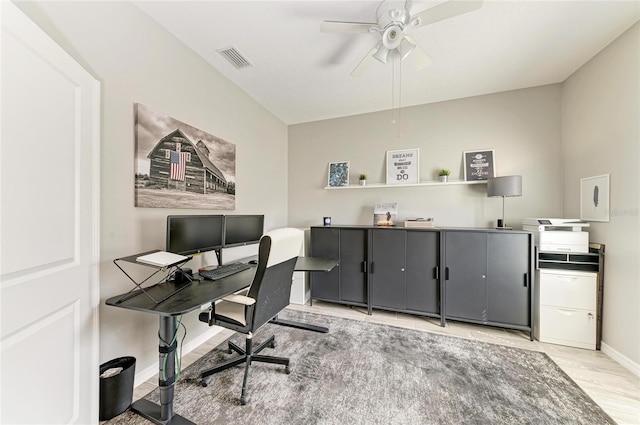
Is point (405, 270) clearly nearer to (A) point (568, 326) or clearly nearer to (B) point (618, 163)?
(A) point (568, 326)

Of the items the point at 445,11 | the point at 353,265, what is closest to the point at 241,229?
the point at 353,265

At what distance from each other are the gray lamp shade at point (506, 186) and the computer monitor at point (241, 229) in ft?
8.86

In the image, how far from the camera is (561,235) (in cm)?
234

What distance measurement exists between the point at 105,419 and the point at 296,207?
3.04 meters

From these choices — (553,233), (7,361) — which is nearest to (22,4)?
(7,361)

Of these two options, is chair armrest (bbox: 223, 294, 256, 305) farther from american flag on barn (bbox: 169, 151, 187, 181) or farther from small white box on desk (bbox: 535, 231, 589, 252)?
small white box on desk (bbox: 535, 231, 589, 252)

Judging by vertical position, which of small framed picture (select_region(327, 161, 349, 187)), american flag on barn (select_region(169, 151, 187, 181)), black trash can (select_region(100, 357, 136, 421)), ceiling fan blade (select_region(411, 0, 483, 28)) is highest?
ceiling fan blade (select_region(411, 0, 483, 28))

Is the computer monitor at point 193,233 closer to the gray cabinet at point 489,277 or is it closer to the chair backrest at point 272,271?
the chair backrest at point 272,271

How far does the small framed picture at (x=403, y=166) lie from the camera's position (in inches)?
129

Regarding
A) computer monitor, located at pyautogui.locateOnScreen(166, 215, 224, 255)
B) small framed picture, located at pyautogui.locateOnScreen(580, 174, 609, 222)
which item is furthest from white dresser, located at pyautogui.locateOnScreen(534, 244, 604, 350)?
computer monitor, located at pyautogui.locateOnScreen(166, 215, 224, 255)

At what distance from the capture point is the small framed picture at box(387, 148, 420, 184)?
3.28 meters

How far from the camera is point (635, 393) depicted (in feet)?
5.50

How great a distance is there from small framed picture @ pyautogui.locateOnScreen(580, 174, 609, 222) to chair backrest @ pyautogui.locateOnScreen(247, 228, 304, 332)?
9.41 feet

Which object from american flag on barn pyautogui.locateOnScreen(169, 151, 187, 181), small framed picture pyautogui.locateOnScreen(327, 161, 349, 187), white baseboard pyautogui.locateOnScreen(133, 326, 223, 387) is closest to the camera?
white baseboard pyautogui.locateOnScreen(133, 326, 223, 387)
